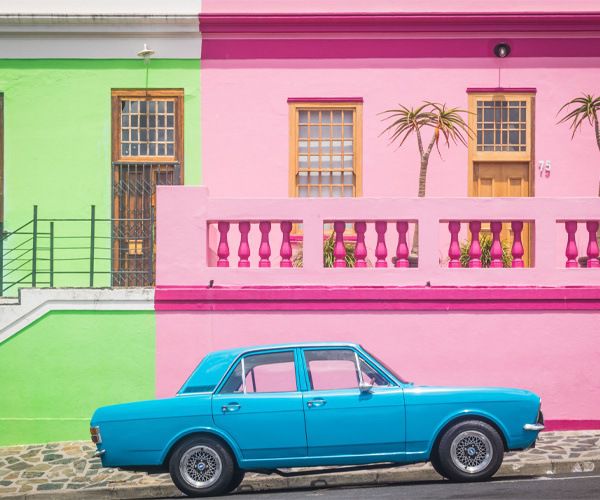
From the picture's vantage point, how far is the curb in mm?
10703

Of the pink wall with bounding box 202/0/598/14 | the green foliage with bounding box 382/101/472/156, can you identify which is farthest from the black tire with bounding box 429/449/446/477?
the pink wall with bounding box 202/0/598/14

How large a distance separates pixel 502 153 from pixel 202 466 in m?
8.08

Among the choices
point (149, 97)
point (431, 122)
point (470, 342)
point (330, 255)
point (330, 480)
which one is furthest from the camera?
point (149, 97)

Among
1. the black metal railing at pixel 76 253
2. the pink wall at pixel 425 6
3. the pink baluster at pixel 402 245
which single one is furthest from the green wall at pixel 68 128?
the pink baluster at pixel 402 245

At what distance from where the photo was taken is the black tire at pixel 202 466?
10133 mm

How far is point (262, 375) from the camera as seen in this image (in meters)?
10.4

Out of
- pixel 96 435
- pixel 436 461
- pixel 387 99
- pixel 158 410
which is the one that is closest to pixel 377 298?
pixel 436 461

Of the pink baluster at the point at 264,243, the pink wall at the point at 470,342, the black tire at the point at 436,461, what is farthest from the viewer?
the pink baluster at the point at 264,243

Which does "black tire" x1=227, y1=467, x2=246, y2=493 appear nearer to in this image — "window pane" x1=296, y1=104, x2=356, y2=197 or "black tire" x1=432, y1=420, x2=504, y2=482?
"black tire" x1=432, y1=420, x2=504, y2=482

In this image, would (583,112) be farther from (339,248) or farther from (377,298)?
(377,298)

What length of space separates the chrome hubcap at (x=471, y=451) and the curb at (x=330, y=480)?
23.7 inches

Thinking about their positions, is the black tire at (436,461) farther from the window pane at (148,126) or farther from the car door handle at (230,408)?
the window pane at (148,126)

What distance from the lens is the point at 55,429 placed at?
1310 cm

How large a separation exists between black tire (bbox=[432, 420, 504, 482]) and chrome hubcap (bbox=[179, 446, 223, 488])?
6.47 ft
